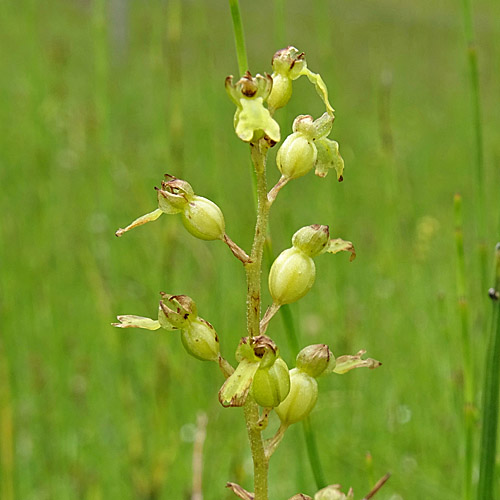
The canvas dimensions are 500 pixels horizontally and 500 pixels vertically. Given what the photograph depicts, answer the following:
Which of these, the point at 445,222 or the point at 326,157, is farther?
the point at 445,222

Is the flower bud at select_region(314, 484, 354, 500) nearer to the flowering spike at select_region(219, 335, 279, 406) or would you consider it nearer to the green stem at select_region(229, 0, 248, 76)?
the flowering spike at select_region(219, 335, 279, 406)

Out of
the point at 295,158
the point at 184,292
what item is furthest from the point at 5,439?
the point at 184,292

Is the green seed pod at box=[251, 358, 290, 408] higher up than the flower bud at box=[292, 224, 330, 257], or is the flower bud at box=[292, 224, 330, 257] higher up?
the flower bud at box=[292, 224, 330, 257]

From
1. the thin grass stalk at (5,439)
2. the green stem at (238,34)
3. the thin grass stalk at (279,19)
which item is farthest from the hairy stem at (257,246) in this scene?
the thin grass stalk at (5,439)

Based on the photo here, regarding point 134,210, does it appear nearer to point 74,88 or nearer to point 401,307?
point 401,307

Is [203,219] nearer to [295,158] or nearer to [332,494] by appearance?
[295,158]

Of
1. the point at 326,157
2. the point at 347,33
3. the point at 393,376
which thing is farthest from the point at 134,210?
the point at 347,33

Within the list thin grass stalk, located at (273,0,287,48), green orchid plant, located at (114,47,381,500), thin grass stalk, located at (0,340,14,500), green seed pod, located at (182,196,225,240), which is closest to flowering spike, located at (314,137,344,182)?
green orchid plant, located at (114,47,381,500)
